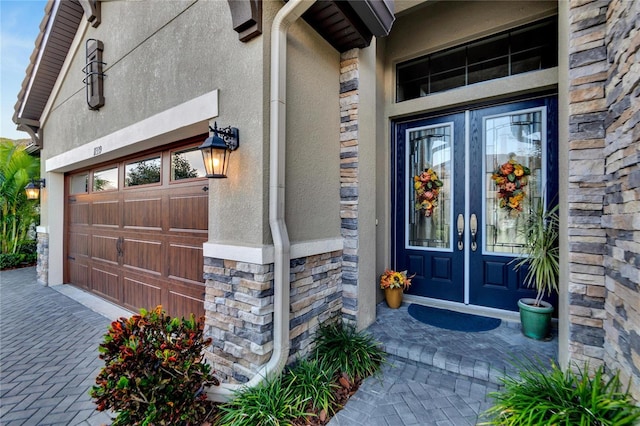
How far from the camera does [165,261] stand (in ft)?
13.1

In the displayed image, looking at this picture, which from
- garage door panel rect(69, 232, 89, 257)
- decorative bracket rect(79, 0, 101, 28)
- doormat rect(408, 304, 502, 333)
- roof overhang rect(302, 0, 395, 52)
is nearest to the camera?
roof overhang rect(302, 0, 395, 52)

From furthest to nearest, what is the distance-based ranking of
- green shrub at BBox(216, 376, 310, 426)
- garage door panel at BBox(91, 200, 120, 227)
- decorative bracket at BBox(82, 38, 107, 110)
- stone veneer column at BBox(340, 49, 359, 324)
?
1. garage door panel at BBox(91, 200, 120, 227)
2. decorative bracket at BBox(82, 38, 107, 110)
3. stone veneer column at BBox(340, 49, 359, 324)
4. green shrub at BBox(216, 376, 310, 426)

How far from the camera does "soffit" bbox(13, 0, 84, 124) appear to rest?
526cm

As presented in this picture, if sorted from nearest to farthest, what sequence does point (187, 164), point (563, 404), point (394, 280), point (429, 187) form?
point (563, 404)
point (187, 164)
point (394, 280)
point (429, 187)

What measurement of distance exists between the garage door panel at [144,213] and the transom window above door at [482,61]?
402 centimetres

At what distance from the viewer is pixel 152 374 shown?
1.97 meters

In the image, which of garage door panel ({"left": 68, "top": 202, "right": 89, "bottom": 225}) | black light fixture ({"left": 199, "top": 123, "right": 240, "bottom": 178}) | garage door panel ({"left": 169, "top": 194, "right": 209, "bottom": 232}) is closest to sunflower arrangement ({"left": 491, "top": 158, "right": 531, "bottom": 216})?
black light fixture ({"left": 199, "top": 123, "right": 240, "bottom": 178})

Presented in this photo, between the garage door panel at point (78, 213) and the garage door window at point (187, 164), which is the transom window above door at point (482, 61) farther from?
the garage door panel at point (78, 213)

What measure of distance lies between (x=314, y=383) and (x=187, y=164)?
301 centimetres

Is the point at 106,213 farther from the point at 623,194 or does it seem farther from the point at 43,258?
the point at 623,194

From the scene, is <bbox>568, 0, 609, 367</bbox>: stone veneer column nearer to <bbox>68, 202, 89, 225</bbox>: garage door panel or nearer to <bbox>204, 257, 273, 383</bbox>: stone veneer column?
<bbox>204, 257, 273, 383</bbox>: stone veneer column

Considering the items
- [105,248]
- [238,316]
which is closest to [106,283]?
[105,248]

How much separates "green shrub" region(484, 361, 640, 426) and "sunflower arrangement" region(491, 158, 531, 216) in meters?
2.03

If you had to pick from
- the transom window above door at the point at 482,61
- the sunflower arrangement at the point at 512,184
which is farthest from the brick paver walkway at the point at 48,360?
the transom window above door at the point at 482,61
